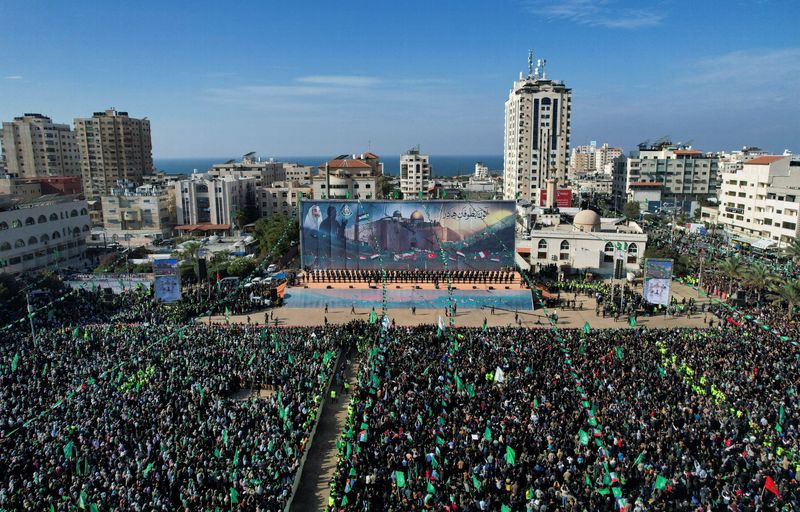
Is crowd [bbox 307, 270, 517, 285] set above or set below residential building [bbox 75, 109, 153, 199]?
below

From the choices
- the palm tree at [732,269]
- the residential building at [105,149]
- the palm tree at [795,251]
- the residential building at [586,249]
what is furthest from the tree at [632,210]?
the residential building at [105,149]

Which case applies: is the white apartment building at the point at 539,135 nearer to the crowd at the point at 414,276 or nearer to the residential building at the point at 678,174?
the residential building at the point at 678,174

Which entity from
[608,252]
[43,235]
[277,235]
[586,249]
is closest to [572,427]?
[586,249]

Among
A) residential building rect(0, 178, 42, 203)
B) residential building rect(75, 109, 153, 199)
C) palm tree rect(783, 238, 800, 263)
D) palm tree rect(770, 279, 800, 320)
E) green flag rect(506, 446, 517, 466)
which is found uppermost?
residential building rect(75, 109, 153, 199)

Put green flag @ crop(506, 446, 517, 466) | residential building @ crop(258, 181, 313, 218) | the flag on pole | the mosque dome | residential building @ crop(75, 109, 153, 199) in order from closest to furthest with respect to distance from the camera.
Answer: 1. the flag on pole
2. green flag @ crop(506, 446, 517, 466)
3. the mosque dome
4. residential building @ crop(258, 181, 313, 218)
5. residential building @ crop(75, 109, 153, 199)

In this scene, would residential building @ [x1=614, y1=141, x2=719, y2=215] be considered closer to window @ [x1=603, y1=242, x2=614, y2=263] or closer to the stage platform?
window @ [x1=603, y1=242, x2=614, y2=263]

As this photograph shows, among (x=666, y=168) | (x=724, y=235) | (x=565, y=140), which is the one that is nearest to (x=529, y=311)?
(x=724, y=235)

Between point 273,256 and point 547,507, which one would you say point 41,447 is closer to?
point 547,507

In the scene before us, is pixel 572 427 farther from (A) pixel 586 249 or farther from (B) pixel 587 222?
(B) pixel 587 222

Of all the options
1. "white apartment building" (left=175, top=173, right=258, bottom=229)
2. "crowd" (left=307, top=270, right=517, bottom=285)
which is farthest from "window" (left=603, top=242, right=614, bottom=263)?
"white apartment building" (left=175, top=173, right=258, bottom=229)
